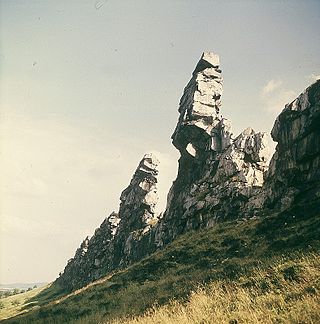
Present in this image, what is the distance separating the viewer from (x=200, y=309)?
12344mm

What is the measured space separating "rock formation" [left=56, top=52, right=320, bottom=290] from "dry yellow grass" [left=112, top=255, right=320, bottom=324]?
15004 millimetres

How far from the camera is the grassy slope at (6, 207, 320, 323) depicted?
1662cm

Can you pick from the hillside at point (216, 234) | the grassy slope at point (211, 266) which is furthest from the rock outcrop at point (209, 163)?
the grassy slope at point (211, 266)

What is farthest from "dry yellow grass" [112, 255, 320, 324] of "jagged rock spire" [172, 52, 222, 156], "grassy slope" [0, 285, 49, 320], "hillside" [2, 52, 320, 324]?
"grassy slope" [0, 285, 49, 320]

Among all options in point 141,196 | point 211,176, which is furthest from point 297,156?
point 141,196

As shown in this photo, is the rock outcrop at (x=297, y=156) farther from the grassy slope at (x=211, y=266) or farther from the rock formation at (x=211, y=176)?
the grassy slope at (x=211, y=266)

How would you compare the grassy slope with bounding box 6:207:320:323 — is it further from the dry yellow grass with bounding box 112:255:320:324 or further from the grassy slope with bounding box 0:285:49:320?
Result: the grassy slope with bounding box 0:285:49:320

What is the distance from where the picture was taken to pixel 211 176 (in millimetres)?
51125

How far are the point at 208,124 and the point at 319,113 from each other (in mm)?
28360

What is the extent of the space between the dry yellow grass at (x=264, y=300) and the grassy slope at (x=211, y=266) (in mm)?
151

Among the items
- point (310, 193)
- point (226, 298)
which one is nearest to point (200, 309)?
point (226, 298)

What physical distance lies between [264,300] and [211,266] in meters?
12.2

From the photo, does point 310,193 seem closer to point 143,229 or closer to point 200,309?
point 200,309

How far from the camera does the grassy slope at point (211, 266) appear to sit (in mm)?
16625
